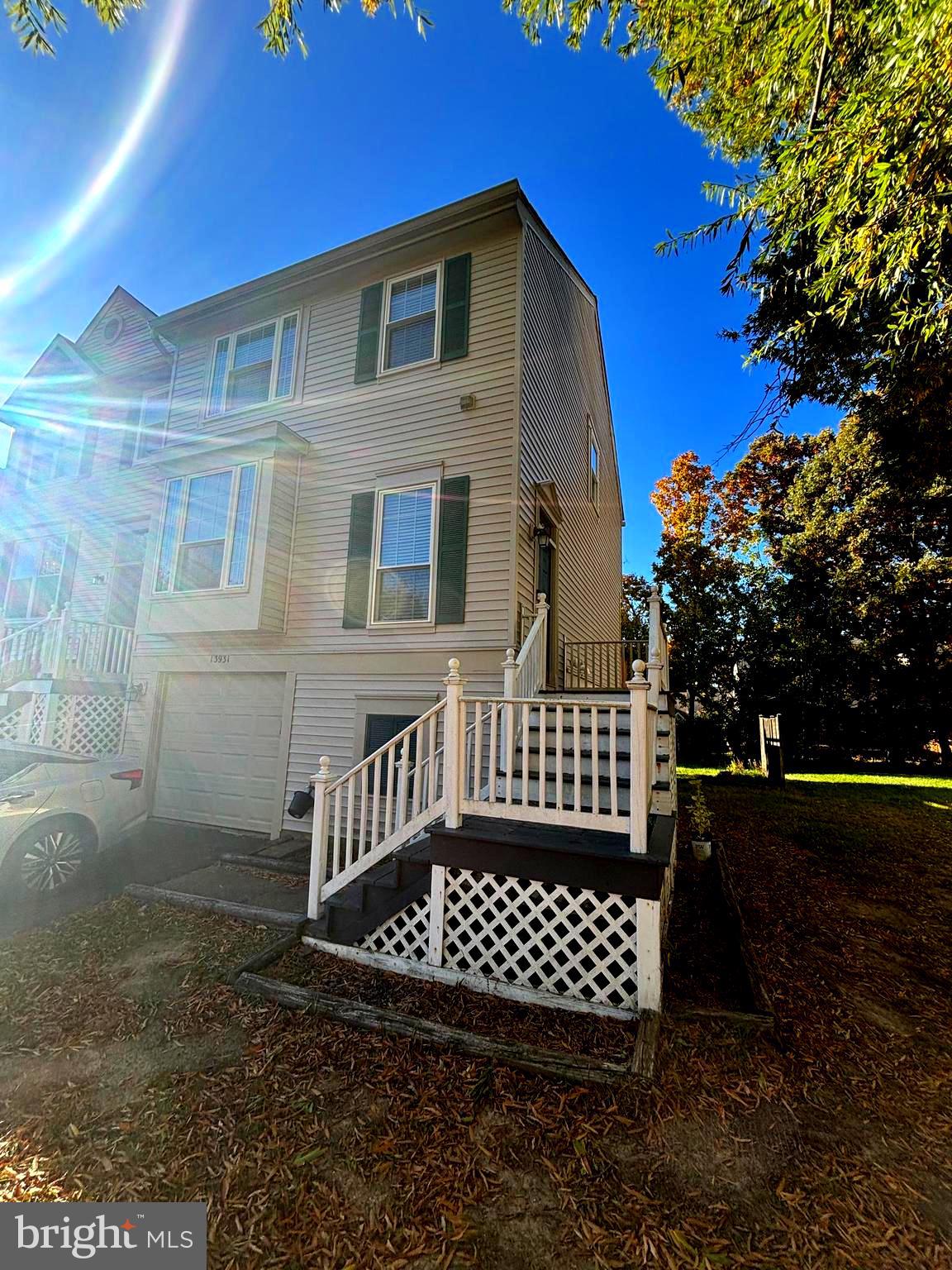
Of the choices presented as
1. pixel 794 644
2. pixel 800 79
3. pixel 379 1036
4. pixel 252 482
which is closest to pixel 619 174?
pixel 800 79

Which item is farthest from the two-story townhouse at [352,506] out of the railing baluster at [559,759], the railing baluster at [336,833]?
the railing baluster at [559,759]

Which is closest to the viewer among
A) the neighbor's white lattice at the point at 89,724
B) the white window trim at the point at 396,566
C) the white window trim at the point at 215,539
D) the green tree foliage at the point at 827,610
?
the white window trim at the point at 396,566

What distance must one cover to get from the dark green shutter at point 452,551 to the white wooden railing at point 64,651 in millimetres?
5969

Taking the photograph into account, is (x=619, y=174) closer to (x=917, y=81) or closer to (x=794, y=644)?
(x=917, y=81)

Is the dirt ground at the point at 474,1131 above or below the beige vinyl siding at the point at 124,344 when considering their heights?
below

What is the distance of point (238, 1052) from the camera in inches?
116

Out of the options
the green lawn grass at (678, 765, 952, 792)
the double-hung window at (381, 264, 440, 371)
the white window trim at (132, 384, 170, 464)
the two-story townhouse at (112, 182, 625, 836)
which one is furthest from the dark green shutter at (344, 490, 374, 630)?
the green lawn grass at (678, 765, 952, 792)

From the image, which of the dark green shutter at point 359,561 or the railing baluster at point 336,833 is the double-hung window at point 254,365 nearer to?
the dark green shutter at point 359,561

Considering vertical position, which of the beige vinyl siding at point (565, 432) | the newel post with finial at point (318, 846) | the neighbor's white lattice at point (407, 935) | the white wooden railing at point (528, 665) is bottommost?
the neighbor's white lattice at point (407, 935)

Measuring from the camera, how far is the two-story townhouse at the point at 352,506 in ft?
21.5

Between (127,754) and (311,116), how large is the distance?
31.7ft

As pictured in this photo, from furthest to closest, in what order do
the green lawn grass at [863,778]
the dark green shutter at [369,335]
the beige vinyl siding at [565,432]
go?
the green lawn grass at [863,778], the dark green shutter at [369,335], the beige vinyl siding at [565,432]

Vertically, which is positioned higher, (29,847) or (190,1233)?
(29,847)

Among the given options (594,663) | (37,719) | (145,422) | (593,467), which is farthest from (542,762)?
(145,422)
